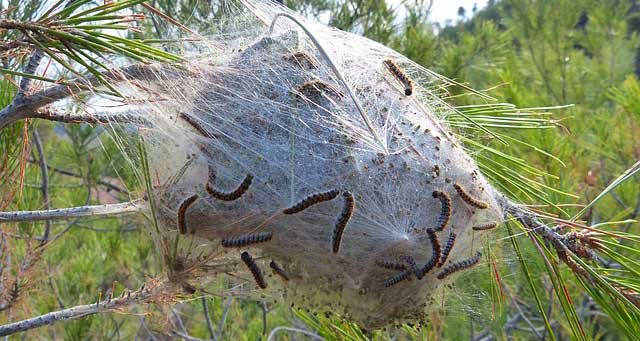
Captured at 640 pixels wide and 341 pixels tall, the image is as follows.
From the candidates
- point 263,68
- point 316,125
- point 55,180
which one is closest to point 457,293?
point 316,125

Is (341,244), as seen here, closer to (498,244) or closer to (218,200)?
(218,200)

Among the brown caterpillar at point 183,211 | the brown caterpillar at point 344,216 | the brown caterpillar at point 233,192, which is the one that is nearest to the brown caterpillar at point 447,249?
the brown caterpillar at point 344,216

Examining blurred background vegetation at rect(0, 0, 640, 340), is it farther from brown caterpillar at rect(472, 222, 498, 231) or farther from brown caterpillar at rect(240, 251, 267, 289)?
brown caterpillar at rect(240, 251, 267, 289)

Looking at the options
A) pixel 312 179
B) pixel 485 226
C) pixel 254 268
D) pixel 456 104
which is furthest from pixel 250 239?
pixel 456 104

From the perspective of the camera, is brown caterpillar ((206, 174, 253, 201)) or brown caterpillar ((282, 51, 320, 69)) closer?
brown caterpillar ((206, 174, 253, 201))

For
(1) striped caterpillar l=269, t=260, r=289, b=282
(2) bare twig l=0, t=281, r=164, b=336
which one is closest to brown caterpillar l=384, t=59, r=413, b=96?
(1) striped caterpillar l=269, t=260, r=289, b=282
